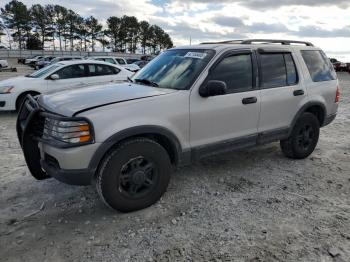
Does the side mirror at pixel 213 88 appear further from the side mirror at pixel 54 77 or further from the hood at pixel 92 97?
the side mirror at pixel 54 77

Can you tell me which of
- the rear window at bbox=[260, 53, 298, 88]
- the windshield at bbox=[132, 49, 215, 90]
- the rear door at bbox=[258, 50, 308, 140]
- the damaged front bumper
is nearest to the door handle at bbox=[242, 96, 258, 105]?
the rear door at bbox=[258, 50, 308, 140]

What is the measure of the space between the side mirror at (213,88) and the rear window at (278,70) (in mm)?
1054

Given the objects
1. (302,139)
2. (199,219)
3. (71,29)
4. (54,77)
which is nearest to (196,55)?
(199,219)

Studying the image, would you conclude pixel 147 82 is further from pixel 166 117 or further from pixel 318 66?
pixel 318 66

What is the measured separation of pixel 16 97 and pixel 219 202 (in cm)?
710

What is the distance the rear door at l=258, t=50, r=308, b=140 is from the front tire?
174cm

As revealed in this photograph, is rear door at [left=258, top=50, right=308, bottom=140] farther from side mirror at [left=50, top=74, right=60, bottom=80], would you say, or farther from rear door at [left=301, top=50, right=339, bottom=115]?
side mirror at [left=50, top=74, right=60, bottom=80]

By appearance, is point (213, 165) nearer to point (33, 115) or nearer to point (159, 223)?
point (159, 223)

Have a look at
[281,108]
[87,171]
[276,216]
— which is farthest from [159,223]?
[281,108]

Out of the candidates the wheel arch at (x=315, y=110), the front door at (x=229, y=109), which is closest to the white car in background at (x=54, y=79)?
the front door at (x=229, y=109)

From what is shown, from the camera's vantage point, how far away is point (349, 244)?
3355mm

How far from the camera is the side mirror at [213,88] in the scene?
13.3 feet

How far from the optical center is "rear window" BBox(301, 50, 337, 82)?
18.4 ft

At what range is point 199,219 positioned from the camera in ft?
12.5
